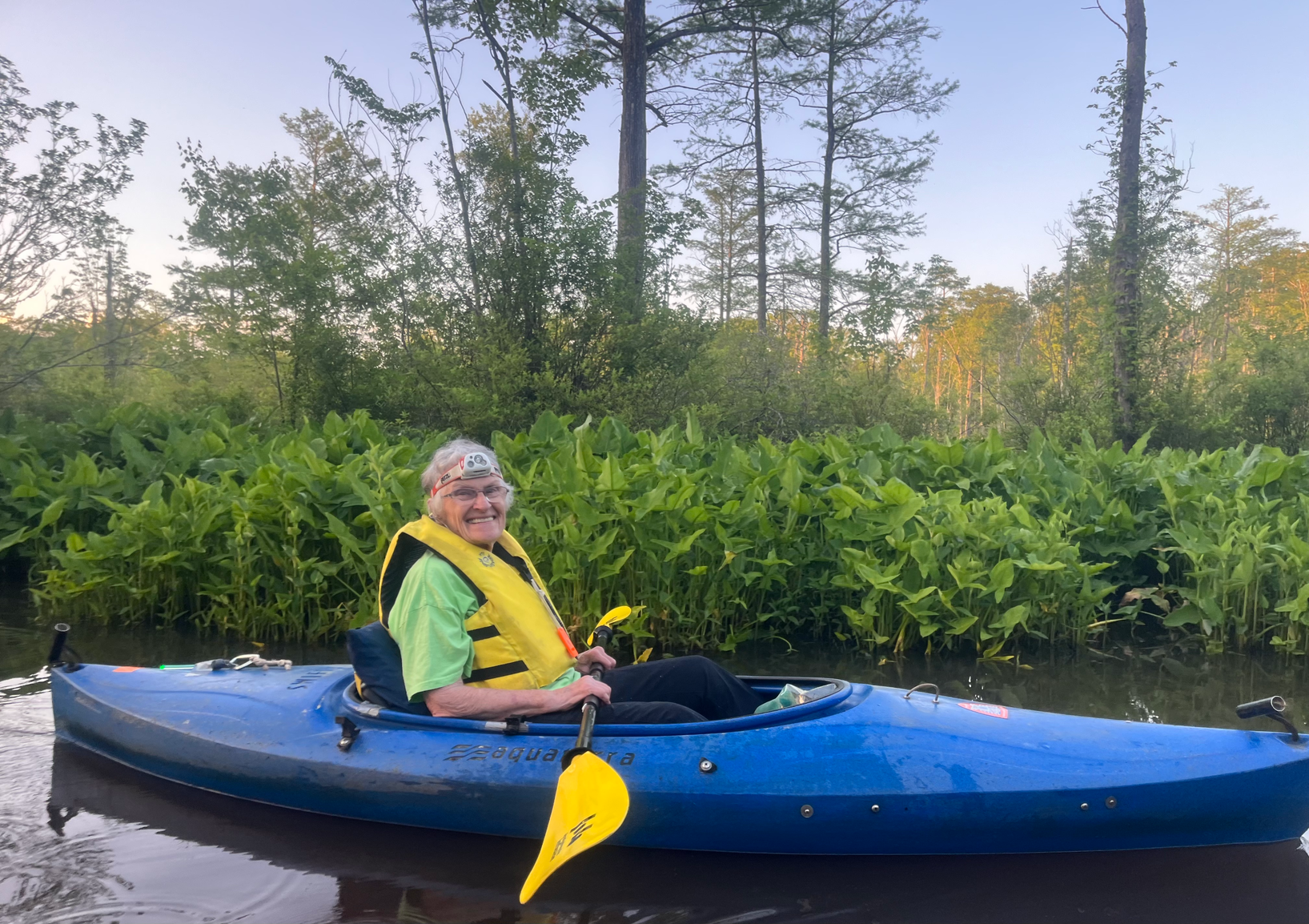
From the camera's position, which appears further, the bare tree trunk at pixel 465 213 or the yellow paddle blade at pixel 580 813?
the bare tree trunk at pixel 465 213

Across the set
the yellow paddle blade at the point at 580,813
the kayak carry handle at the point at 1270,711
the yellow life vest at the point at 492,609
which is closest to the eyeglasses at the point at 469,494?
the yellow life vest at the point at 492,609

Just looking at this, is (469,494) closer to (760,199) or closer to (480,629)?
(480,629)

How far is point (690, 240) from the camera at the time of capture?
36.2 ft

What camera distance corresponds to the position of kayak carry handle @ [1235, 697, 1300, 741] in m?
2.77

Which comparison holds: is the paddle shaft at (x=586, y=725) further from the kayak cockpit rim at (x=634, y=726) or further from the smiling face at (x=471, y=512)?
the smiling face at (x=471, y=512)

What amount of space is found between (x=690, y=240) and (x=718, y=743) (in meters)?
8.86

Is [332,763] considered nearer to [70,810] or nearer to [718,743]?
[70,810]

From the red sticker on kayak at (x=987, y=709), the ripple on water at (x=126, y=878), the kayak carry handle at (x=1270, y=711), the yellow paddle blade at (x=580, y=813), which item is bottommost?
the ripple on water at (x=126, y=878)

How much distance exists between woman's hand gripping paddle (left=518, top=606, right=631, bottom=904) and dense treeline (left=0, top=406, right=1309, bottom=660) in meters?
2.28

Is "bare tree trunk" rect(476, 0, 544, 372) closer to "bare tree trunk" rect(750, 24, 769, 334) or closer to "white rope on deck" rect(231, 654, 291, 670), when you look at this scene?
"white rope on deck" rect(231, 654, 291, 670)

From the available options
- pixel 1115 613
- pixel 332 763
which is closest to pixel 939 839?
pixel 332 763

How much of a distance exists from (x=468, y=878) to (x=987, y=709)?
1.83 meters

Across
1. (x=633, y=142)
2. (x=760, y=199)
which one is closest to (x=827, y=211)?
(x=760, y=199)

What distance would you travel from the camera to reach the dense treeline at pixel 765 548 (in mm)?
5180
